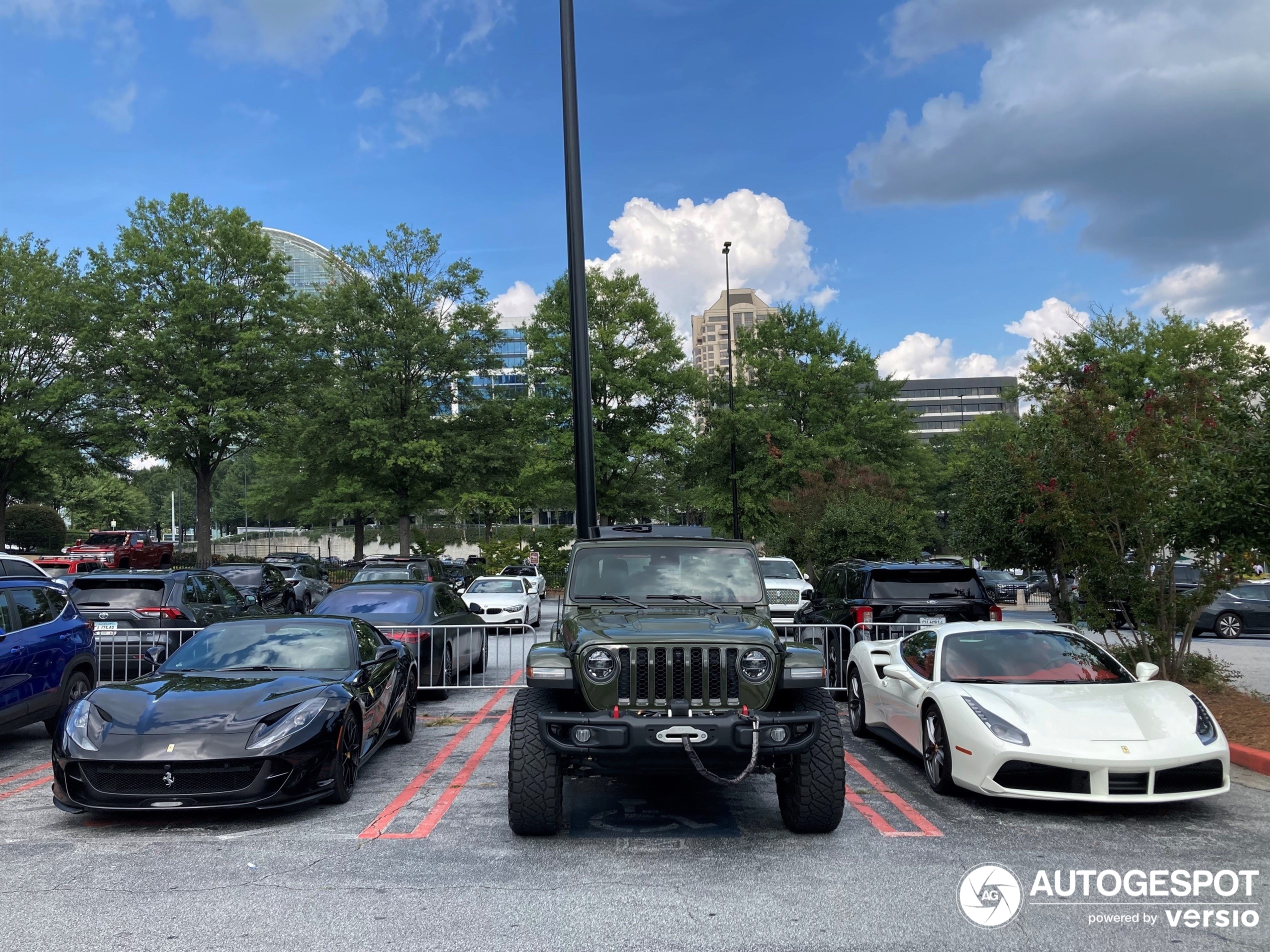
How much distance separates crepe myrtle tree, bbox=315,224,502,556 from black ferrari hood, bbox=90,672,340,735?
112ft

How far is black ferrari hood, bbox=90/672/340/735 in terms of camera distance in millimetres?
6414

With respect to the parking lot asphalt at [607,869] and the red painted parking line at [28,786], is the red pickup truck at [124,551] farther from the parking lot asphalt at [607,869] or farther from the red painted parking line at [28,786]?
the parking lot asphalt at [607,869]

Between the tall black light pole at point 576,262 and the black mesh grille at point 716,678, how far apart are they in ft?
24.2

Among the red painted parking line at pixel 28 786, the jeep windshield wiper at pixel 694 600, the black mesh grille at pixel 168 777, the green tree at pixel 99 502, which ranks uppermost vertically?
the green tree at pixel 99 502

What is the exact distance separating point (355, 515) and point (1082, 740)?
142ft

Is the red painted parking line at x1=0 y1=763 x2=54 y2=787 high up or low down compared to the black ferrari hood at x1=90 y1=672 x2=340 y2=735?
down

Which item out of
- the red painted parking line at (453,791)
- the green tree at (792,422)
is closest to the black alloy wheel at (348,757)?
the red painted parking line at (453,791)

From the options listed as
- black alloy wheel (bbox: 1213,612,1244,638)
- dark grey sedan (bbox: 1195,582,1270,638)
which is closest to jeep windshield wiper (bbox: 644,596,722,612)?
dark grey sedan (bbox: 1195,582,1270,638)

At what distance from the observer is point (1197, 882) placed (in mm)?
5215

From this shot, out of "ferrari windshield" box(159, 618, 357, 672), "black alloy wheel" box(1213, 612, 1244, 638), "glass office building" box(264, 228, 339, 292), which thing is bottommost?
"black alloy wheel" box(1213, 612, 1244, 638)

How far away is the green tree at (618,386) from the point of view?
141ft

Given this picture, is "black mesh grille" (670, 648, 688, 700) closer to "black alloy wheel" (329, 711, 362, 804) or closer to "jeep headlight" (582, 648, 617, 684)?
"jeep headlight" (582, 648, 617, 684)

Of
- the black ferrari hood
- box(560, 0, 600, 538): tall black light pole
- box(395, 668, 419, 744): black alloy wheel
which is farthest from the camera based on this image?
box(560, 0, 600, 538): tall black light pole

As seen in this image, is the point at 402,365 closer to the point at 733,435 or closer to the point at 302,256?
the point at 733,435
